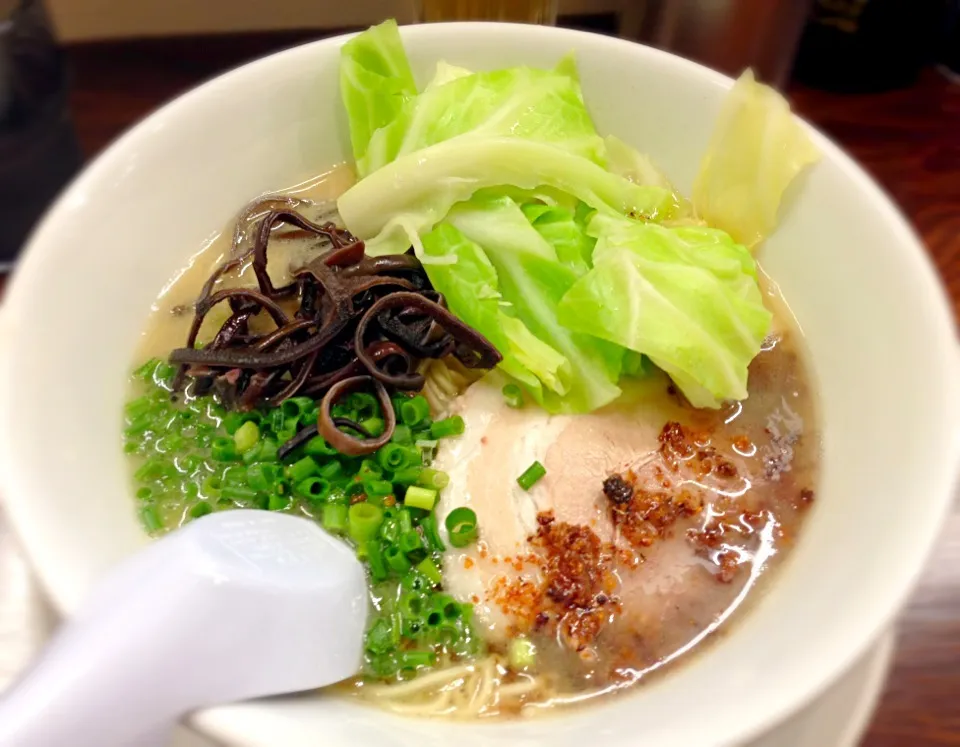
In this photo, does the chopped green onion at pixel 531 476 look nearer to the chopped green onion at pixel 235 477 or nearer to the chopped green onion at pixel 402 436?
the chopped green onion at pixel 402 436

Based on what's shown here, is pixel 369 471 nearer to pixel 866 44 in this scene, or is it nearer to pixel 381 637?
pixel 381 637

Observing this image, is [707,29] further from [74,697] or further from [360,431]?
[74,697]

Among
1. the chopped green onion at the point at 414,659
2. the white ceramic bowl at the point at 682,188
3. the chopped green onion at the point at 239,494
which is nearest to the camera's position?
the white ceramic bowl at the point at 682,188

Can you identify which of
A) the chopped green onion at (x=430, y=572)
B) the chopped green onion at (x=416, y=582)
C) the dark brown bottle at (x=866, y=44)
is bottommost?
the chopped green onion at (x=416, y=582)

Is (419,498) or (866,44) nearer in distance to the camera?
(419,498)

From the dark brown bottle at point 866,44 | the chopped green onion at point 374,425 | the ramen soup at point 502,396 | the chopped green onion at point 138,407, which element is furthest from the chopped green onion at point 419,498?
the dark brown bottle at point 866,44

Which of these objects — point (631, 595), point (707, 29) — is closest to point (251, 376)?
point (631, 595)

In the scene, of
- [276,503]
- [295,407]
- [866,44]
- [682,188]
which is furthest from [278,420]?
[866,44]
